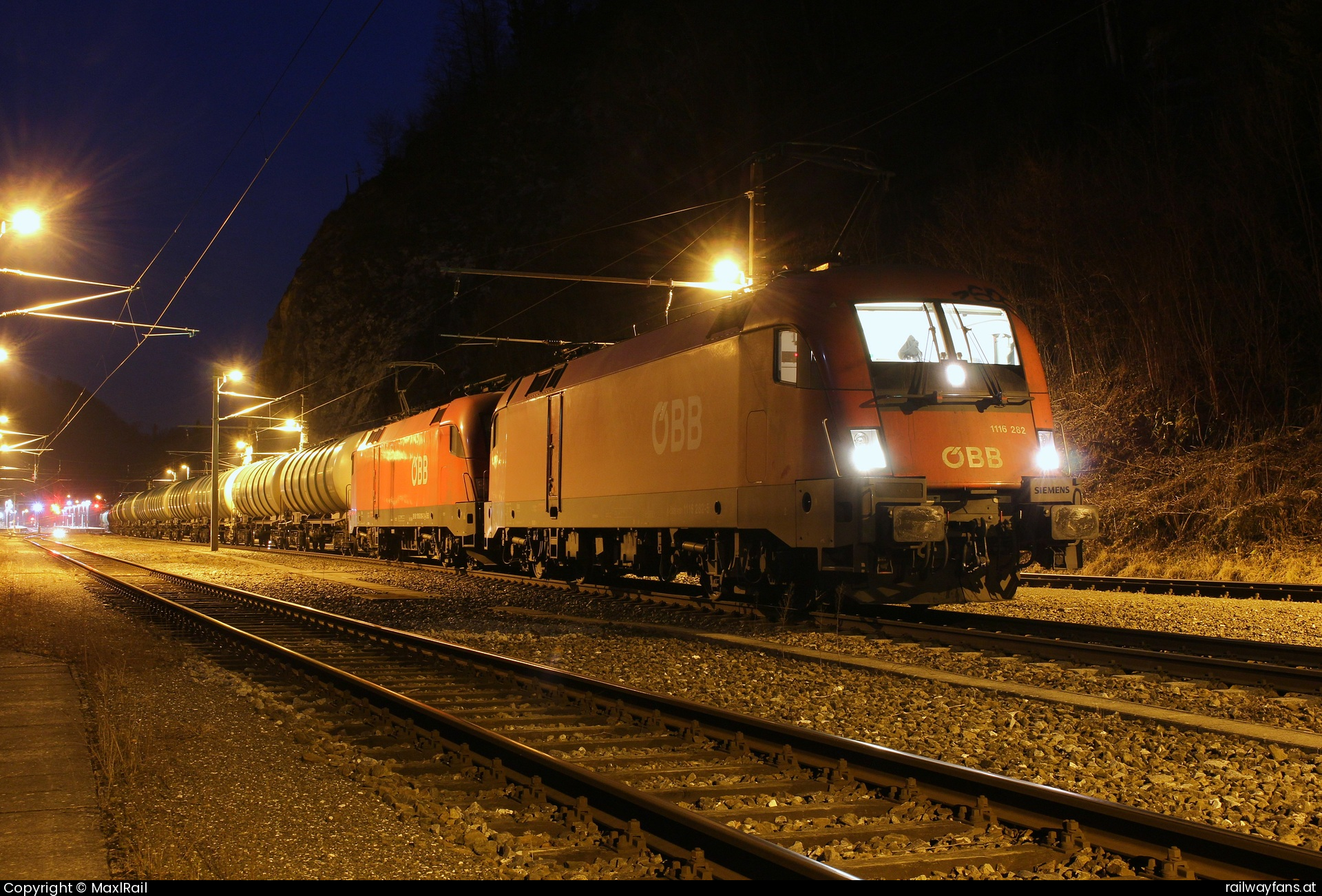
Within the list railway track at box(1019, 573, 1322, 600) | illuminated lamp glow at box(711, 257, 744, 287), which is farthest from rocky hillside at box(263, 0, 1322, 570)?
railway track at box(1019, 573, 1322, 600)

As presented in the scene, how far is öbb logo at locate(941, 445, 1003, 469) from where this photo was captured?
10.3 m

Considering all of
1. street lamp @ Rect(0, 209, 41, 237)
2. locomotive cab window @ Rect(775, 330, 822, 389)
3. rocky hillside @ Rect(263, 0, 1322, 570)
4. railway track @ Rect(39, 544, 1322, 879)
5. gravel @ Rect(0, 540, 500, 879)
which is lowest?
gravel @ Rect(0, 540, 500, 879)

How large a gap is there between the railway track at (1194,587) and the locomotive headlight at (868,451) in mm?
7213

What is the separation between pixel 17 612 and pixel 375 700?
10279 mm

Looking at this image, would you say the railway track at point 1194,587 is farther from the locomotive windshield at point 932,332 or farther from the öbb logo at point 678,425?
the öbb logo at point 678,425

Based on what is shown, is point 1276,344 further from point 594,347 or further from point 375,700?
point 375,700

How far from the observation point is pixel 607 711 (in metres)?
7.45

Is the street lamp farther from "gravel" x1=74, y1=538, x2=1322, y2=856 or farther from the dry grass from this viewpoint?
the dry grass

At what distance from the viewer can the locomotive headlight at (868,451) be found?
32.8 ft

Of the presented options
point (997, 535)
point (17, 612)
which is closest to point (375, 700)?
point (997, 535)

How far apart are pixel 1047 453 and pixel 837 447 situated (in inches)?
100

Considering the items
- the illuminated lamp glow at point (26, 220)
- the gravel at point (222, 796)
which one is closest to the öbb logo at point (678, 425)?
the gravel at point (222, 796)

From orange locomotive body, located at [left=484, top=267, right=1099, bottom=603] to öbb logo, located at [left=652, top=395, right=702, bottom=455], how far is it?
35 millimetres

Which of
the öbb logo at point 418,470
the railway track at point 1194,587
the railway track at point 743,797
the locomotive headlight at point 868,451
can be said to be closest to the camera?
the railway track at point 743,797
